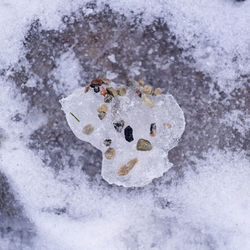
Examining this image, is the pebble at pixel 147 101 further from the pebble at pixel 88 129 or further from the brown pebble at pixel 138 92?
the pebble at pixel 88 129

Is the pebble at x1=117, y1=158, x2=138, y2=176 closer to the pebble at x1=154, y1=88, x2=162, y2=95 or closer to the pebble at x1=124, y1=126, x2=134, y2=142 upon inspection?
the pebble at x1=124, y1=126, x2=134, y2=142

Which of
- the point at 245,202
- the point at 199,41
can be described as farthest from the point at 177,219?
the point at 199,41

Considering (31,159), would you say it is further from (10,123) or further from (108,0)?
(108,0)

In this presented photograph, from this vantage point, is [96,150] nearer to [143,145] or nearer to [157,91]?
[143,145]

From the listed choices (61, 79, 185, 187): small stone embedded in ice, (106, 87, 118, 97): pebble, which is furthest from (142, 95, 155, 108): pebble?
(106, 87, 118, 97): pebble

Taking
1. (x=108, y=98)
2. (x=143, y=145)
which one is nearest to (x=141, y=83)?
(x=108, y=98)
